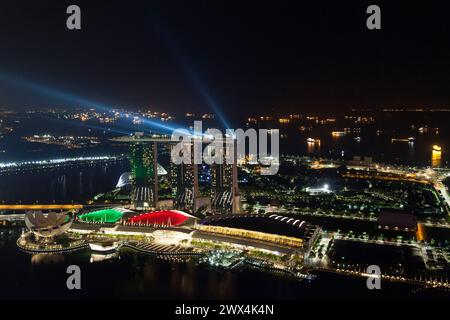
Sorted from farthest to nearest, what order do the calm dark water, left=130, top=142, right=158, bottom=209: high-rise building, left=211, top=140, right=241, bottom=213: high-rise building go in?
left=130, top=142, right=158, bottom=209: high-rise building < left=211, top=140, right=241, bottom=213: high-rise building < the calm dark water

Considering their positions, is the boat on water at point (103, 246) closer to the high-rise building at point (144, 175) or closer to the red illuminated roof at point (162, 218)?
the red illuminated roof at point (162, 218)

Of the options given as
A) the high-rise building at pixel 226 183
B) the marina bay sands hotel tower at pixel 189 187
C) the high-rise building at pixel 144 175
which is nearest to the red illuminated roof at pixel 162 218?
the marina bay sands hotel tower at pixel 189 187

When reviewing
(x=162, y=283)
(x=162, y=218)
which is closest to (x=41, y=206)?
(x=162, y=218)

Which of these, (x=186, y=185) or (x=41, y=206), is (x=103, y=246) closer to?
(x=186, y=185)

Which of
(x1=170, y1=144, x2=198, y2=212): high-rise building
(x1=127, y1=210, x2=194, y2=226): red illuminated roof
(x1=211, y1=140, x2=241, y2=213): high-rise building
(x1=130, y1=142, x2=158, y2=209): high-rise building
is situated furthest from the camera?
(x1=130, y1=142, x2=158, y2=209): high-rise building

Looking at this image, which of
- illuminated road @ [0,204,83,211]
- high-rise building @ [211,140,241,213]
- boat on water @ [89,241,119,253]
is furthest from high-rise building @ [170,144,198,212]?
boat on water @ [89,241,119,253]

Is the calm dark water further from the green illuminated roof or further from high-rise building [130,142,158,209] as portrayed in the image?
high-rise building [130,142,158,209]
